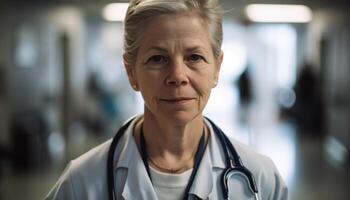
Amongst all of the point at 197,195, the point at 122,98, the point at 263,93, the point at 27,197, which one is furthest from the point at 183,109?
the point at 263,93

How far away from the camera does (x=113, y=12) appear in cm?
929

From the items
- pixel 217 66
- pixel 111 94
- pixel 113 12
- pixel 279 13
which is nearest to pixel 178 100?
pixel 217 66

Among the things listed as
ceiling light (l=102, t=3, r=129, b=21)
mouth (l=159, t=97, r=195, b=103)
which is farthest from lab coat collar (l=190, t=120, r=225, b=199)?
ceiling light (l=102, t=3, r=129, b=21)

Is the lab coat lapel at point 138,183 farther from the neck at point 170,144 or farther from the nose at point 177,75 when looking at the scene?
the nose at point 177,75

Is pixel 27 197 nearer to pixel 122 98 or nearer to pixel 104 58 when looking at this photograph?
pixel 122 98

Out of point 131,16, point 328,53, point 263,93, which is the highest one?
point 131,16

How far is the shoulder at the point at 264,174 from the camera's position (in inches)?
52.2

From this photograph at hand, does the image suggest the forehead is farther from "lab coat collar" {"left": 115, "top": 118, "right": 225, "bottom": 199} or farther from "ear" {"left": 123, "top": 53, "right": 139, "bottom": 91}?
"lab coat collar" {"left": 115, "top": 118, "right": 225, "bottom": 199}

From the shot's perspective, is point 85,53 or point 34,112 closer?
point 34,112

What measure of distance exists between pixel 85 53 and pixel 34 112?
2077mm

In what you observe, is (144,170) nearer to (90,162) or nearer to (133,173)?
(133,173)

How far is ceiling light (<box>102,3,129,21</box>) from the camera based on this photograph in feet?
28.7

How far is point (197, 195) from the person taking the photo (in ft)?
4.06

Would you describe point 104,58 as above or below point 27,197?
above
